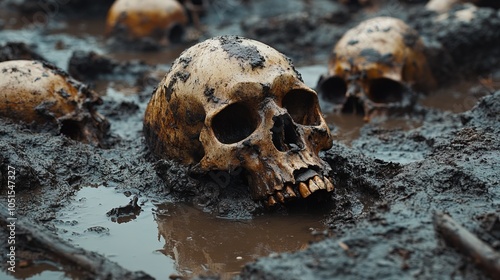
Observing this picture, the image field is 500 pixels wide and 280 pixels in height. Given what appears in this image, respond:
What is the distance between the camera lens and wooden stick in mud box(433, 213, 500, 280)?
10.5 ft

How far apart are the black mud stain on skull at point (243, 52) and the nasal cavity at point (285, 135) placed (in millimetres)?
442

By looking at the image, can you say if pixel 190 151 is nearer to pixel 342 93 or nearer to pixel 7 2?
pixel 342 93

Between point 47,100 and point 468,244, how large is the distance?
12.7ft

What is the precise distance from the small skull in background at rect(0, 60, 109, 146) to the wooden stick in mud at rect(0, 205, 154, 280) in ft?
5.58

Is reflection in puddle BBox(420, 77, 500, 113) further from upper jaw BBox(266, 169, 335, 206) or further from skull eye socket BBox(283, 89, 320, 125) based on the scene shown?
upper jaw BBox(266, 169, 335, 206)

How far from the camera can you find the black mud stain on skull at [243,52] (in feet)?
16.2

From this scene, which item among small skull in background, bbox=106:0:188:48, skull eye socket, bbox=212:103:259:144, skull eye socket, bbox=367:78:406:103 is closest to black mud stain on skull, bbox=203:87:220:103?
skull eye socket, bbox=212:103:259:144

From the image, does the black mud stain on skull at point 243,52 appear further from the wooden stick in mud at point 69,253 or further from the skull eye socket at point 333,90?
the skull eye socket at point 333,90

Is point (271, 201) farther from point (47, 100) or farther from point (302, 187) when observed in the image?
point (47, 100)

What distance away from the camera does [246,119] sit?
498cm

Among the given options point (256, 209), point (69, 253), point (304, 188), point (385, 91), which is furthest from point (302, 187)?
point (385, 91)

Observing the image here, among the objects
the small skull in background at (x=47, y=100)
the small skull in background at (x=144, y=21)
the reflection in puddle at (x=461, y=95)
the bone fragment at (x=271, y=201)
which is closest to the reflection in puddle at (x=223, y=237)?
the bone fragment at (x=271, y=201)

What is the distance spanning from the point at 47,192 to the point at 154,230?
0.98 metres

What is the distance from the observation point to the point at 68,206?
193 inches
